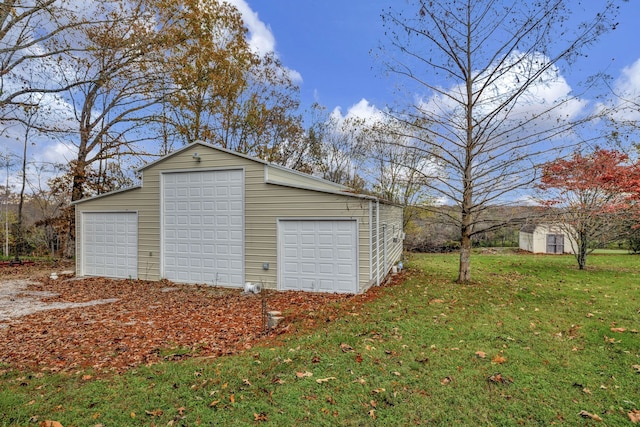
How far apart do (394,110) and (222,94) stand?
11669 mm

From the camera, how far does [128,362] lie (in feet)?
14.1

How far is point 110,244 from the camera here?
1101cm

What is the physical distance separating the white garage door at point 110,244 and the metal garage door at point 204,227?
1.36 m

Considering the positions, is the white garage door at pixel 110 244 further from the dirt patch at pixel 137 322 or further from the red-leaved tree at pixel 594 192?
the red-leaved tree at pixel 594 192

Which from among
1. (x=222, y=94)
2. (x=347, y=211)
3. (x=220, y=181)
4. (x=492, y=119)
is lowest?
(x=347, y=211)

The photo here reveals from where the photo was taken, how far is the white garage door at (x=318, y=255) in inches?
327

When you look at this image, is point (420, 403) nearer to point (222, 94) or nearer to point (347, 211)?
point (347, 211)

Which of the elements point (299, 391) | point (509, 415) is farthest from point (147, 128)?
point (509, 415)

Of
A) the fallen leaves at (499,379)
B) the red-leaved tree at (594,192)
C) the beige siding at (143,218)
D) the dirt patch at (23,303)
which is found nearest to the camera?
the fallen leaves at (499,379)

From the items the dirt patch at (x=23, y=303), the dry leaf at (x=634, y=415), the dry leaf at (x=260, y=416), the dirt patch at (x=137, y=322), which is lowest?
the dirt patch at (x=23, y=303)

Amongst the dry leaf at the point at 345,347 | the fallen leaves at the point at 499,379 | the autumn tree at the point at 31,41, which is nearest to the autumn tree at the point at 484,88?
the fallen leaves at the point at 499,379

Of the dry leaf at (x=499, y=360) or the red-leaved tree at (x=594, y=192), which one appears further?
the red-leaved tree at (x=594, y=192)

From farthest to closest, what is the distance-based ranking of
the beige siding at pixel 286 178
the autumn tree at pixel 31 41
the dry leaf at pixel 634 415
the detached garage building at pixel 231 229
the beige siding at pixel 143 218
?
the beige siding at pixel 143 218
the beige siding at pixel 286 178
the detached garage building at pixel 231 229
the autumn tree at pixel 31 41
the dry leaf at pixel 634 415

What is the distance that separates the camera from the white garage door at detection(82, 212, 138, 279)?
34.8 feet
